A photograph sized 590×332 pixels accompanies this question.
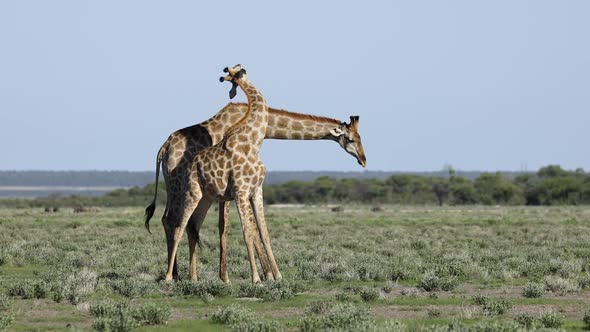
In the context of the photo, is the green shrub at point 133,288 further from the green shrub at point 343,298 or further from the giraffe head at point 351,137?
the giraffe head at point 351,137

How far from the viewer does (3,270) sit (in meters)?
22.0

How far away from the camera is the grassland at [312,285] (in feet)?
43.3

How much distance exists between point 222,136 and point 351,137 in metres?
2.21

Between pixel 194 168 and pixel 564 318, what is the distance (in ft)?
21.0

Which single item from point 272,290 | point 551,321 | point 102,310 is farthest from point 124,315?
point 551,321

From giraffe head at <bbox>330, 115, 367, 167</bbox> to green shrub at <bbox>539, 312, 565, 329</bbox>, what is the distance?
5.49 m

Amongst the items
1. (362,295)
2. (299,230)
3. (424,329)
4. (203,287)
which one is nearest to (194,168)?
(203,287)

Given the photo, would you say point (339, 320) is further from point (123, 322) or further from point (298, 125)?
point (298, 125)

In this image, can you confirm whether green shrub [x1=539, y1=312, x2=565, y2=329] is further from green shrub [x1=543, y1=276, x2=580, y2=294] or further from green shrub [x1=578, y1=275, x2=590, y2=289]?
green shrub [x1=578, y1=275, x2=590, y2=289]

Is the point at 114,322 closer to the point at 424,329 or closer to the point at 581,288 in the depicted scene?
the point at 424,329

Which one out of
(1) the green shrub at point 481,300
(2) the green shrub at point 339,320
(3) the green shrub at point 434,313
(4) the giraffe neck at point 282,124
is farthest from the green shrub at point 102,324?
(4) the giraffe neck at point 282,124

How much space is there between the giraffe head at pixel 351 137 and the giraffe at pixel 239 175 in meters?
1.30

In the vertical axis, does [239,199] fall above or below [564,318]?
above

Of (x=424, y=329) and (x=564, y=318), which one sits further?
(x=564, y=318)
